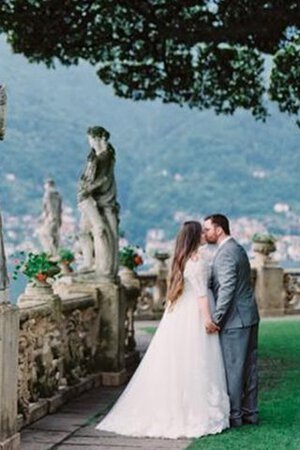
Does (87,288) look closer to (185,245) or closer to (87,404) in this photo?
(87,404)

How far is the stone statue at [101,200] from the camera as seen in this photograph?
38.0 ft

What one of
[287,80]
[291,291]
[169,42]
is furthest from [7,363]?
[291,291]

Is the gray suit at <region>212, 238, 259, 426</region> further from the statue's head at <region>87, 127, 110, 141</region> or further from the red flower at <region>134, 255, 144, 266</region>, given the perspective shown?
the red flower at <region>134, 255, 144, 266</region>

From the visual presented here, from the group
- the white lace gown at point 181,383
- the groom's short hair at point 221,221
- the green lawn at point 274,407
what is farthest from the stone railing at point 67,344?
the groom's short hair at point 221,221

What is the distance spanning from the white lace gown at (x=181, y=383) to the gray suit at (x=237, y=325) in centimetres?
10

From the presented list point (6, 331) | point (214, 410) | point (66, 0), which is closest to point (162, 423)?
point (214, 410)

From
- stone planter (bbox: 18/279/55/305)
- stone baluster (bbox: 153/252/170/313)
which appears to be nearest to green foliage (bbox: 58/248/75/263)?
stone baluster (bbox: 153/252/170/313)

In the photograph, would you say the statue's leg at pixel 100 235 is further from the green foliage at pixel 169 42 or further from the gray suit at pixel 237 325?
the gray suit at pixel 237 325

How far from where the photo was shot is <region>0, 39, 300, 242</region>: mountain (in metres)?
44.4

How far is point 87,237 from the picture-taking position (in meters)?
13.2

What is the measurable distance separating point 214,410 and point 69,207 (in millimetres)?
35535

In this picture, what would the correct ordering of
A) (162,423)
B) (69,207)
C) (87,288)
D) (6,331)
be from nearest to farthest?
(6,331) < (162,423) < (87,288) < (69,207)

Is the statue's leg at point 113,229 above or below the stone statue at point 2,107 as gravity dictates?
below

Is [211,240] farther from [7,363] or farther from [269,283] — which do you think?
[269,283]
